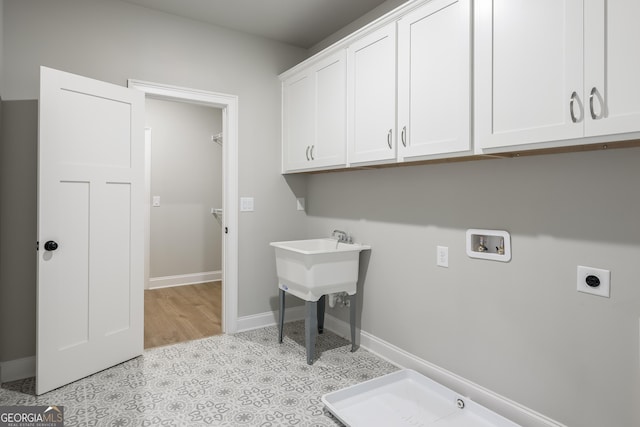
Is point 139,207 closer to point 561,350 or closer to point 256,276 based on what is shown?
point 256,276

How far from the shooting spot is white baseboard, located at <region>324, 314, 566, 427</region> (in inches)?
73.1

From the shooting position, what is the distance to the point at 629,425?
4.99 ft

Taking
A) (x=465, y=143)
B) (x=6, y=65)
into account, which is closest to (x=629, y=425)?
(x=465, y=143)

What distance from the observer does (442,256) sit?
7.50ft

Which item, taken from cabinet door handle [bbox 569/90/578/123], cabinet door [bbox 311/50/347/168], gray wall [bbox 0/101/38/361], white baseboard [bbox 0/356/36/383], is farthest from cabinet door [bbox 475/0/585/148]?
white baseboard [bbox 0/356/36/383]

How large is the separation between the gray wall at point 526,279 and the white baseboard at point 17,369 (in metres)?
2.42

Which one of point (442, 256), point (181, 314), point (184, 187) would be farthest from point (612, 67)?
point (184, 187)

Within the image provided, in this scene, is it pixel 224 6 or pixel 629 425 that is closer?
pixel 629 425

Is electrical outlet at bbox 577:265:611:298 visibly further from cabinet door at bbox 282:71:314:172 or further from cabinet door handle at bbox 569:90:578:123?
cabinet door at bbox 282:71:314:172

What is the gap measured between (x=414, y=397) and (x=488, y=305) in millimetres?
710

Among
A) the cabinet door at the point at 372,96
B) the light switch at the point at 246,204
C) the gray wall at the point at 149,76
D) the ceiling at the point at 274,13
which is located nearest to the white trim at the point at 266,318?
the gray wall at the point at 149,76

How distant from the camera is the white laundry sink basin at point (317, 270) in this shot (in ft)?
8.36

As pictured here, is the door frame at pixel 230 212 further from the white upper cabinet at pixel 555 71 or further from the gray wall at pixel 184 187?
the white upper cabinet at pixel 555 71

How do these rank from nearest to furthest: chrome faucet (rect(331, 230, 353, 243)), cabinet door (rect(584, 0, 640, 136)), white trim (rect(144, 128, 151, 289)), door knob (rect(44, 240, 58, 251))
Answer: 1. cabinet door (rect(584, 0, 640, 136))
2. door knob (rect(44, 240, 58, 251))
3. chrome faucet (rect(331, 230, 353, 243))
4. white trim (rect(144, 128, 151, 289))
